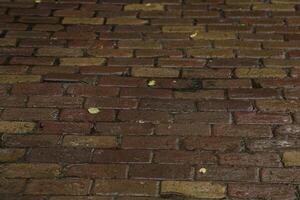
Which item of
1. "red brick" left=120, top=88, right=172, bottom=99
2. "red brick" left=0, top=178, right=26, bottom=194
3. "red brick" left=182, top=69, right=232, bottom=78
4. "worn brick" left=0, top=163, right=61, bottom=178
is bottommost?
"red brick" left=0, top=178, right=26, bottom=194

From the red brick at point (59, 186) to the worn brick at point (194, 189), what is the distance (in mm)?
420

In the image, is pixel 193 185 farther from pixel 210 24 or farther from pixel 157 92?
pixel 210 24

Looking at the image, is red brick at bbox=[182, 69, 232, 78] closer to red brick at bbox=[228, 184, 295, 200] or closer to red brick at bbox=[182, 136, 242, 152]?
red brick at bbox=[182, 136, 242, 152]

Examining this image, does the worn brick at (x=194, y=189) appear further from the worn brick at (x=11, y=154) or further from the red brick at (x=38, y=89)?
the red brick at (x=38, y=89)

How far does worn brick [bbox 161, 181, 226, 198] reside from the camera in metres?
2.98

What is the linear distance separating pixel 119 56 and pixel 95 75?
0.34 metres

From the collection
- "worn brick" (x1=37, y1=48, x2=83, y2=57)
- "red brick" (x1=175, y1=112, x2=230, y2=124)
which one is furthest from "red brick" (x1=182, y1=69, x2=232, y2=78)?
"worn brick" (x1=37, y1=48, x2=83, y2=57)

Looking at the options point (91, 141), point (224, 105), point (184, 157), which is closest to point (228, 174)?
A: point (184, 157)

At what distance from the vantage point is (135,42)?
4.55 metres

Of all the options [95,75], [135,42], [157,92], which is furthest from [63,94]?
[135,42]

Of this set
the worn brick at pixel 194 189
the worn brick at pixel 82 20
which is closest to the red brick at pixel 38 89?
the worn brick at pixel 82 20

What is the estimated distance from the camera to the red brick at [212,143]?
10.9 ft

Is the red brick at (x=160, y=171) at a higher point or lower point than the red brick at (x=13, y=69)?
lower

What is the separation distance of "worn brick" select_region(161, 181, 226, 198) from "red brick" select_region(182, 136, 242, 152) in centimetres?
32
